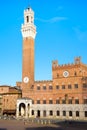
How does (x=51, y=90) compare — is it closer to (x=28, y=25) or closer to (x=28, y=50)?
(x=28, y=50)

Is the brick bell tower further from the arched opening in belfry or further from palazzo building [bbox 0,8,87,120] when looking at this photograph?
the arched opening in belfry

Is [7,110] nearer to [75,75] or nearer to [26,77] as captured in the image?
[26,77]

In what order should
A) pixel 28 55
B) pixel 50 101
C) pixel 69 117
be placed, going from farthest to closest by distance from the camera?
pixel 28 55 < pixel 50 101 < pixel 69 117

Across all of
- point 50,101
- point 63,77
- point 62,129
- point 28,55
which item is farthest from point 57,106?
point 62,129

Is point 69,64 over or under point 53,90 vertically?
over

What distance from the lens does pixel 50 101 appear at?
72.1 metres

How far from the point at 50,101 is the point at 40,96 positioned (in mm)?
3520

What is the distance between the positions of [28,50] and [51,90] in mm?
15055

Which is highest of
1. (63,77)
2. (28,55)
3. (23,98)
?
(28,55)

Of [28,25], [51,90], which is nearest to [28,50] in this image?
[28,25]

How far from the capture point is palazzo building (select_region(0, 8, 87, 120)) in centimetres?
6712

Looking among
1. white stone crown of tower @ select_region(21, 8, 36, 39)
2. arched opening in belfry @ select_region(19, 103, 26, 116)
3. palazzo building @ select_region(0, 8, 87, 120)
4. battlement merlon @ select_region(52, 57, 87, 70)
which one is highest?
white stone crown of tower @ select_region(21, 8, 36, 39)

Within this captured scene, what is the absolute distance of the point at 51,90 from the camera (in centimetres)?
7244

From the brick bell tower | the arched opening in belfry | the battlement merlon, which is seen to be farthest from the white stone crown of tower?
the arched opening in belfry
